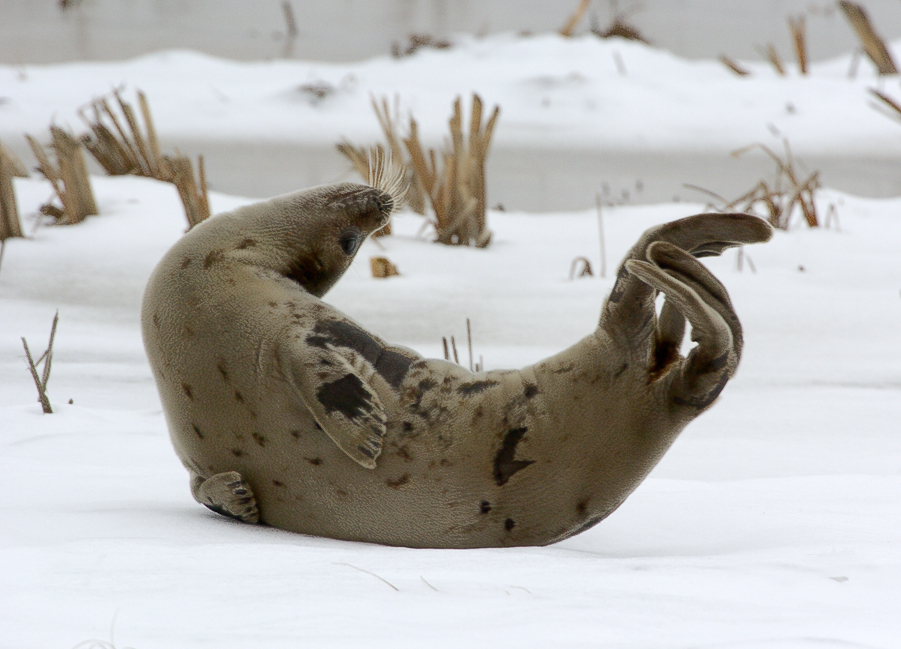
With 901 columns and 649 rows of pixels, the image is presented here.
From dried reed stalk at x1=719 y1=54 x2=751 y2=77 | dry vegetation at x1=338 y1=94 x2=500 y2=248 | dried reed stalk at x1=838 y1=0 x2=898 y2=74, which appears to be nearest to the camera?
dry vegetation at x1=338 y1=94 x2=500 y2=248

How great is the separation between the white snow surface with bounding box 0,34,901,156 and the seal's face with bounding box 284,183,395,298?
4.51 metres

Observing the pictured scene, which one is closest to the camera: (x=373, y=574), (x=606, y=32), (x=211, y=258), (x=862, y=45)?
(x=373, y=574)

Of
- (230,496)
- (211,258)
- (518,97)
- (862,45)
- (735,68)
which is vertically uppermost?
(862,45)

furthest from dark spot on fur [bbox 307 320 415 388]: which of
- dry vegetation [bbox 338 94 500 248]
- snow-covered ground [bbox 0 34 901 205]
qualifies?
snow-covered ground [bbox 0 34 901 205]

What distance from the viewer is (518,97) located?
24.7 feet

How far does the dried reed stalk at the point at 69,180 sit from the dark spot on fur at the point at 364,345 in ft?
9.20

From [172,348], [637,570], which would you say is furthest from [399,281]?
[637,570]

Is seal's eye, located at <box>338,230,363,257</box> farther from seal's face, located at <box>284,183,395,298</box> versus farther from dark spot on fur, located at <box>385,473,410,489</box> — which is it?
dark spot on fur, located at <box>385,473,410,489</box>

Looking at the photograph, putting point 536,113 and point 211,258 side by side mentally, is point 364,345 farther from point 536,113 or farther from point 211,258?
point 536,113

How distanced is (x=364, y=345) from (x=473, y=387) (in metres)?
0.21

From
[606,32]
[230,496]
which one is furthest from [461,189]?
[606,32]

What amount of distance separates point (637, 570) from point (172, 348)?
0.90 metres

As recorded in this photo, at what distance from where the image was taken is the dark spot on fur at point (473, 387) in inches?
60.6

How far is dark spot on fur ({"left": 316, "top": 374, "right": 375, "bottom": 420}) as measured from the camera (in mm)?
1466
